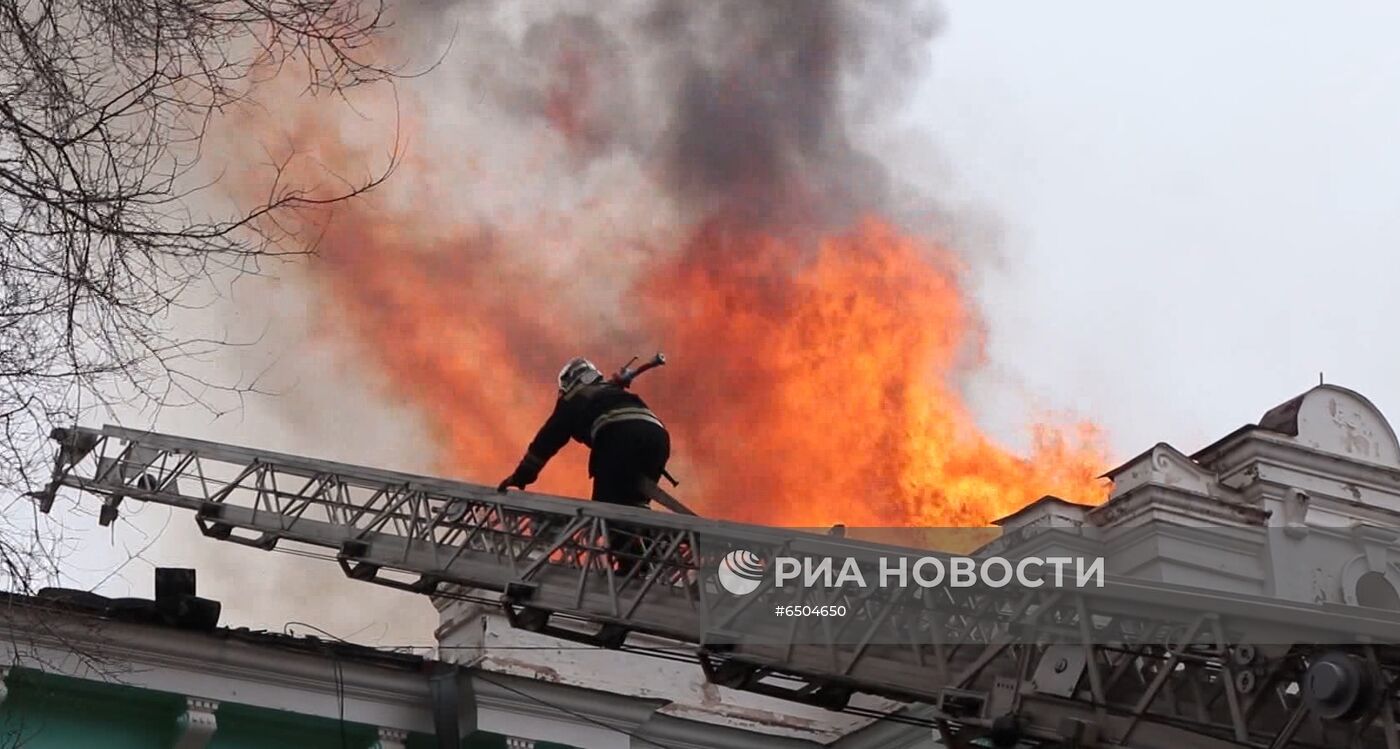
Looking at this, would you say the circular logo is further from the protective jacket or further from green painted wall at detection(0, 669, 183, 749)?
green painted wall at detection(0, 669, 183, 749)

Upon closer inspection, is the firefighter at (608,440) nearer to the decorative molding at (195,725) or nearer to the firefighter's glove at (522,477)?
the firefighter's glove at (522,477)

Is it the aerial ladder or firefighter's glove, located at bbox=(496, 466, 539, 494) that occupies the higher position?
firefighter's glove, located at bbox=(496, 466, 539, 494)

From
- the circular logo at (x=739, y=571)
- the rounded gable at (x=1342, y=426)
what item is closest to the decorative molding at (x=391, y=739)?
the circular logo at (x=739, y=571)

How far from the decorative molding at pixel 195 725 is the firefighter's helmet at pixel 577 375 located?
3.22 meters

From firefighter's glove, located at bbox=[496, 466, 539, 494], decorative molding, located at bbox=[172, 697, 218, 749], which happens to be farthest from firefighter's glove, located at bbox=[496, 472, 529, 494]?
decorative molding, located at bbox=[172, 697, 218, 749]

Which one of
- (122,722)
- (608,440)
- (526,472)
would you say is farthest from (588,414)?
(122,722)

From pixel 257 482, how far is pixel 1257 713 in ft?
23.3

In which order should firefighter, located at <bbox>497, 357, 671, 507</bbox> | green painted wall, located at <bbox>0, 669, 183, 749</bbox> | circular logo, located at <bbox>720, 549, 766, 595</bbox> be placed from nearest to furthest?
circular logo, located at <bbox>720, 549, 766, 595</bbox>
green painted wall, located at <bbox>0, 669, 183, 749</bbox>
firefighter, located at <bbox>497, 357, 671, 507</bbox>

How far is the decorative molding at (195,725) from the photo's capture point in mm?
10984

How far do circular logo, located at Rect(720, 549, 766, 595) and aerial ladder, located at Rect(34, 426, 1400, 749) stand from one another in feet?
0.15

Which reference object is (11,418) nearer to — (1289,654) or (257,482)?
(257,482)

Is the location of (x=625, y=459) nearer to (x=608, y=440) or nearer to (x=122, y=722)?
(x=608, y=440)

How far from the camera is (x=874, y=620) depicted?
9531mm

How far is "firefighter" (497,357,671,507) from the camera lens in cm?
1209
